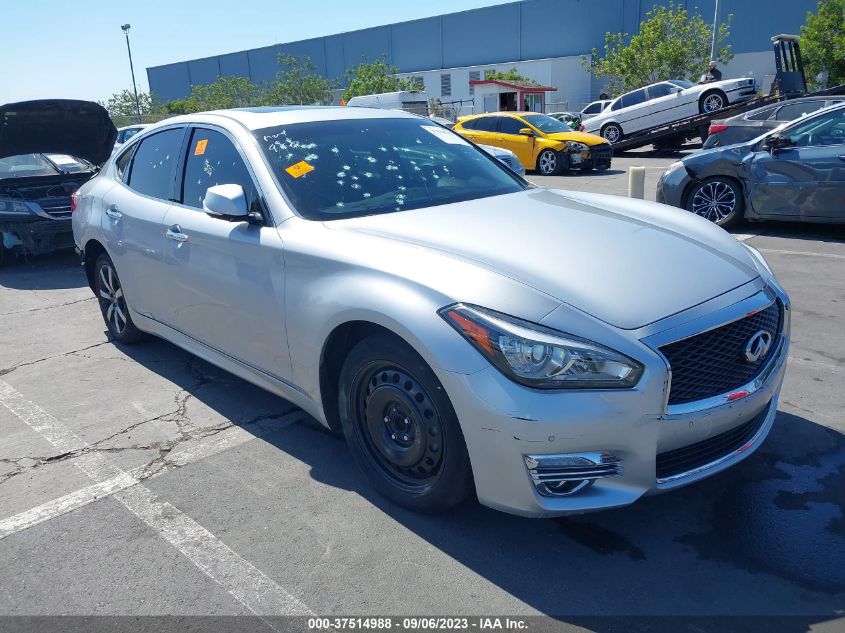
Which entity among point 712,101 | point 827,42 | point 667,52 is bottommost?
point 712,101

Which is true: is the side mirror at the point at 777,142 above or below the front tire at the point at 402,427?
above

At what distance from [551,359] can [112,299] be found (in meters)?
4.11

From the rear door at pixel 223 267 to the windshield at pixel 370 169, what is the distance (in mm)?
221

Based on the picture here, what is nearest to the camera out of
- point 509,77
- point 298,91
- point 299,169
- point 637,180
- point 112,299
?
point 299,169

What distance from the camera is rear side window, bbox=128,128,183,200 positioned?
4.45 metres

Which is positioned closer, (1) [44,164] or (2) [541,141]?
(1) [44,164]

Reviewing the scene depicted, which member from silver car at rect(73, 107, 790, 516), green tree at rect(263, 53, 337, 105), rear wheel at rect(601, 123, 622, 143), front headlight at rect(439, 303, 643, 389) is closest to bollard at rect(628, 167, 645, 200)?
silver car at rect(73, 107, 790, 516)

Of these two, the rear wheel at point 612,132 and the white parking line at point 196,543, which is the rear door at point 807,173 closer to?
the white parking line at point 196,543

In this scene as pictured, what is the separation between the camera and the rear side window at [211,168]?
375cm

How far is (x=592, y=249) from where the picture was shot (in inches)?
117

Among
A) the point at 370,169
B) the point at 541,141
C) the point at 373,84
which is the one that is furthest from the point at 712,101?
the point at 373,84

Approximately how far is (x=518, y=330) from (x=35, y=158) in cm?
877

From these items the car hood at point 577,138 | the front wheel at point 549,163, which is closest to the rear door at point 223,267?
the front wheel at point 549,163

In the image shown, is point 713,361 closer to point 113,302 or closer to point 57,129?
point 113,302
